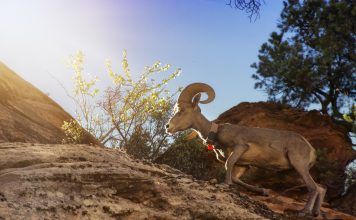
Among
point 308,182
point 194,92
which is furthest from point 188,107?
point 308,182

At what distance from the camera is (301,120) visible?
17828 mm

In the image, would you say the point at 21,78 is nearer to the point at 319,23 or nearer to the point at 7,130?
the point at 7,130

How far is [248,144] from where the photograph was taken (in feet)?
32.8

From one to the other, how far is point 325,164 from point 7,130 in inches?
367

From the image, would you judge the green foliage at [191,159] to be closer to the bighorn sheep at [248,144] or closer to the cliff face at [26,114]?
the cliff face at [26,114]

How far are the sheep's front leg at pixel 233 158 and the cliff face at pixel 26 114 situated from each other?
4.97m

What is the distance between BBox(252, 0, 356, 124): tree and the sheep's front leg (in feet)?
30.5

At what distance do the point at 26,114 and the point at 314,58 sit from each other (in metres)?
10.4

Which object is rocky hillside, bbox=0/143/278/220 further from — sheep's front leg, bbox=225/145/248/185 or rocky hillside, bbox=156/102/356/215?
rocky hillside, bbox=156/102/356/215

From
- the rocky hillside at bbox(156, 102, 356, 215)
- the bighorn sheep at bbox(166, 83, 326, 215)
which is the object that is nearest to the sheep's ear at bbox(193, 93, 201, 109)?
the bighorn sheep at bbox(166, 83, 326, 215)

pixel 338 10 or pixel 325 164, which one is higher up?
pixel 338 10

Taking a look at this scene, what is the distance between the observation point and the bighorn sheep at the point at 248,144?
9.93m

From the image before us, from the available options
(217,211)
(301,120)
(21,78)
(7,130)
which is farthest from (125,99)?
(217,211)

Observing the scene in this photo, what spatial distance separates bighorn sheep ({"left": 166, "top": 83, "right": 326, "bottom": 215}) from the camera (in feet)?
32.6
